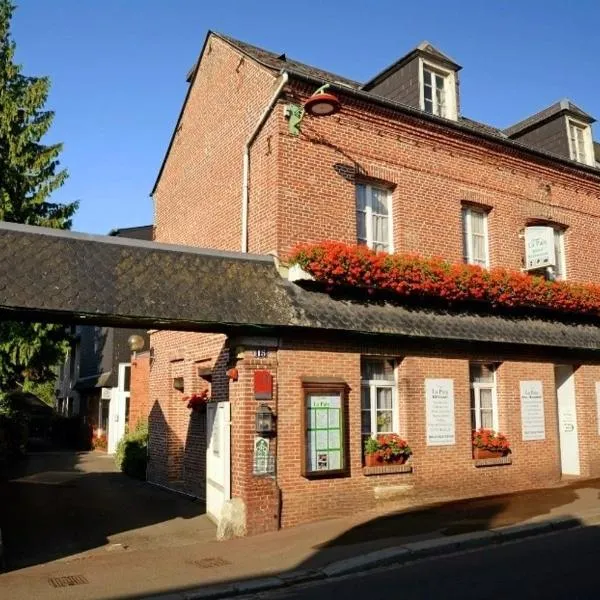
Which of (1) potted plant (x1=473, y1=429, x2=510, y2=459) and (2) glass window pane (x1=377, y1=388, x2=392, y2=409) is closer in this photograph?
(2) glass window pane (x1=377, y1=388, x2=392, y2=409)

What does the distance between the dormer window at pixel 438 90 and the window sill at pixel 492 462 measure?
7.49 meters

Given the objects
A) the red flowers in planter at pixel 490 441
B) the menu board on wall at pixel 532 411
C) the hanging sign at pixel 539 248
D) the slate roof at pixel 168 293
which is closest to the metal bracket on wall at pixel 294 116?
the slate roof at pixel 168 293

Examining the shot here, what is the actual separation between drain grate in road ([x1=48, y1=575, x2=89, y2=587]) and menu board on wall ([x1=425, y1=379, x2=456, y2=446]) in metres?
6.48

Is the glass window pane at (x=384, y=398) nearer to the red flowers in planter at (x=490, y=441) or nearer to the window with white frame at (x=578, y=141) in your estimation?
the red flowers in planter at (x=490, y=441)

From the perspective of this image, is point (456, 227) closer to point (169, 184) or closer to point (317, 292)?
point (317, 292)

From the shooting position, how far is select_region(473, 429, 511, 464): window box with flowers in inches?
491

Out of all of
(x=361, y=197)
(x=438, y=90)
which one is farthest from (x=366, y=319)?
(x=438, y=90)

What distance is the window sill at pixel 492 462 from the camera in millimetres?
12312

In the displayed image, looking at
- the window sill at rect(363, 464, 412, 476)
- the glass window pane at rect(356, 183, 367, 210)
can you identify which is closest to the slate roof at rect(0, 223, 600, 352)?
the glass window pane at rect(356, 183, 367, 210)

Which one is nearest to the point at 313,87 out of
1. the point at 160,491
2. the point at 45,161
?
the point at 160,491

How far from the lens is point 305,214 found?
11422 millimetres

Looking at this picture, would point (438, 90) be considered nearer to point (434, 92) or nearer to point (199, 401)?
point (434, 92)

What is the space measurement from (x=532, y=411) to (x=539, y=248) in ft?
11.7

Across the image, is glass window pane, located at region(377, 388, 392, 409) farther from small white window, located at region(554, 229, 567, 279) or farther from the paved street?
small white window, located at region(554, 229, 567, 279)
